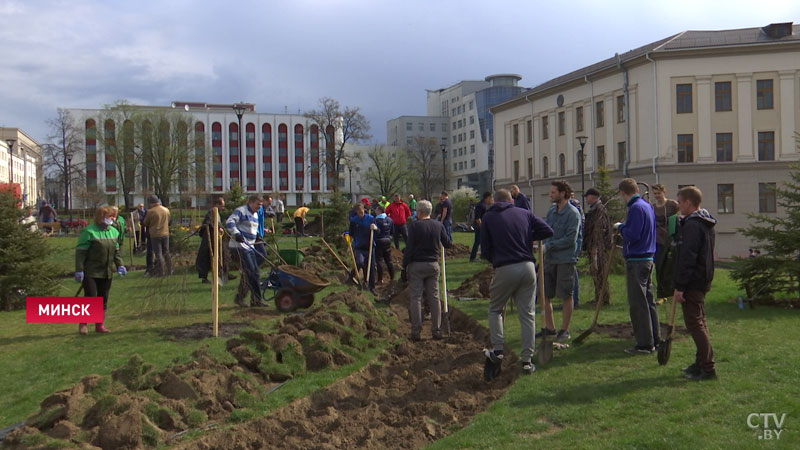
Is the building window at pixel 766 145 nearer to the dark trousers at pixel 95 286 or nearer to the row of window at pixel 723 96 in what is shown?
the row of window at pixel 723 96

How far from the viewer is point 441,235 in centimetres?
966

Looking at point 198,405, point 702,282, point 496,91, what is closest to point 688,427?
point 702,282

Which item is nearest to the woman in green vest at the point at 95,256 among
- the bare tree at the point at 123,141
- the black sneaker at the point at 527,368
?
the black sneaker at the point at 527,368

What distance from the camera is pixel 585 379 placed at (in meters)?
6.73

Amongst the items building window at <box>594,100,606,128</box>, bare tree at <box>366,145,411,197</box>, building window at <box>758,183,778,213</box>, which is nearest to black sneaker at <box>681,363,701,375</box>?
building window at <box>758,183,778,213</box>

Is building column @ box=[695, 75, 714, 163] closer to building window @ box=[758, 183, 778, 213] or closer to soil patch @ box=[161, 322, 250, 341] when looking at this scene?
building window @ box=[758, 183, 778, 213]

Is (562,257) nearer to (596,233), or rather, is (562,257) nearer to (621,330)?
(621,330)

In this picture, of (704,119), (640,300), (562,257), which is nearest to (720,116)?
(704,119)

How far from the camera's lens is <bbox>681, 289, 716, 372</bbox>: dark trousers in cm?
646

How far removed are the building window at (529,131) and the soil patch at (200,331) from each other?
55.2m

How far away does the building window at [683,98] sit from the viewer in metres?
45.3

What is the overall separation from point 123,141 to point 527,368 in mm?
73441

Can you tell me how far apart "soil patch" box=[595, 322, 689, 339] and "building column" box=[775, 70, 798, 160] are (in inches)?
1598

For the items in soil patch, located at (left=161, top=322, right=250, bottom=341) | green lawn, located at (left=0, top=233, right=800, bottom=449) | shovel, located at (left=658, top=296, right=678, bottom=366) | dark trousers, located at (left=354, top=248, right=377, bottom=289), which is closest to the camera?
green lawn, located at (left=0, top=233, right=800, bottom=449)
